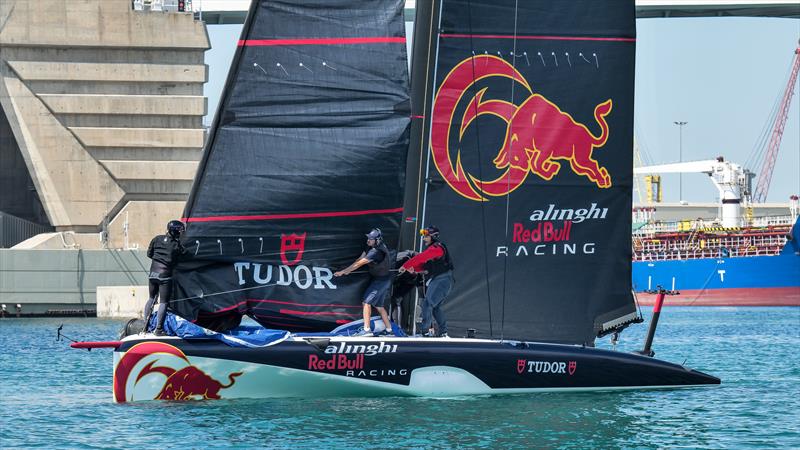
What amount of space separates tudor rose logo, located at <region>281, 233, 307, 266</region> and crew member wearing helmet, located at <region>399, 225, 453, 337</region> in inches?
48.9

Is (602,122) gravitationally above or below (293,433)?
above

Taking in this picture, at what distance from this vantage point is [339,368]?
51.0ft

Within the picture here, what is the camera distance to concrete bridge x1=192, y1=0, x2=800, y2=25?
188 ft

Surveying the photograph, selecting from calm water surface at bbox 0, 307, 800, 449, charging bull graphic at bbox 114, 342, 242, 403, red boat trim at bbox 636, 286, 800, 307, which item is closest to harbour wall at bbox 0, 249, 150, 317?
calm water surface at bbox 0, 307, 800, 449

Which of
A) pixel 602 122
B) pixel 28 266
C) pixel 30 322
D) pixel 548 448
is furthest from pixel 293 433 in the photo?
pixel 28 266

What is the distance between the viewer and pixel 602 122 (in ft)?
55.6

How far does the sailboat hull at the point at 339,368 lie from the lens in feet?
50.3

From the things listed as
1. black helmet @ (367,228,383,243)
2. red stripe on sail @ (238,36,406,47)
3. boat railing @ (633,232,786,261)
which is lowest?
boat railing @ (633,232,786,261)

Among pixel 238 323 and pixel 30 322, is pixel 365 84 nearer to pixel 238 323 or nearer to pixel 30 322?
pixel 238 323

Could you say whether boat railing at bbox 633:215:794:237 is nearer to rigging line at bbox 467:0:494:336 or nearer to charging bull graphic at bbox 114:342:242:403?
rigging line at bbox 467:0:494:336

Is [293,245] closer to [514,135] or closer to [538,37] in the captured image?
[514,135]

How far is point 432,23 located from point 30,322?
90.2 feet

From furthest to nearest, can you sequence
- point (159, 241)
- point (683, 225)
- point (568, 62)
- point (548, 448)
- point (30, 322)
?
point (683, 225)
point (30, 322)
point (568, 62)
point (159, 241)
point (548, 448)

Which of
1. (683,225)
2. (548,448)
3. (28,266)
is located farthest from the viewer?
(683,225)
